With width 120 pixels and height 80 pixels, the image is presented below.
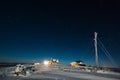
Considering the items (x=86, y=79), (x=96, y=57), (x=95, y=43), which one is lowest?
(x=86, y=79)

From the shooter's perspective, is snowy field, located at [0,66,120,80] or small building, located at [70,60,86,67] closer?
snowy field, located at [0,66,120,80]

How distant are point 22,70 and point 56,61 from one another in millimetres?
80499

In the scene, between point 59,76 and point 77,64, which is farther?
point 77,64

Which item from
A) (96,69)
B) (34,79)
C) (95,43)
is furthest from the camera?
(95,43)

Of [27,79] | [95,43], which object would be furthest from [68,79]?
[95,43]

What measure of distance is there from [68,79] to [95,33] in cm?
2821

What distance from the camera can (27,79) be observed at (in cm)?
3456

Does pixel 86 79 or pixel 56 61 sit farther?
pixel 56 61

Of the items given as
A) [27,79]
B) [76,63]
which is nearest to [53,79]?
[27,79]

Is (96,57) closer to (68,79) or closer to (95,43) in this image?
(95,43)

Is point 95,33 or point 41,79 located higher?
point 95,33

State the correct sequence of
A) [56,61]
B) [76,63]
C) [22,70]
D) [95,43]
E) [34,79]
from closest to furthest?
[34,79] → [22,70] → [95,43] → [76,63] → [56,61]

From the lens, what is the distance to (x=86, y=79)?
114ft

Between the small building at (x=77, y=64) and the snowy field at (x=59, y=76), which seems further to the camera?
the small building at (x=77, y=64)
